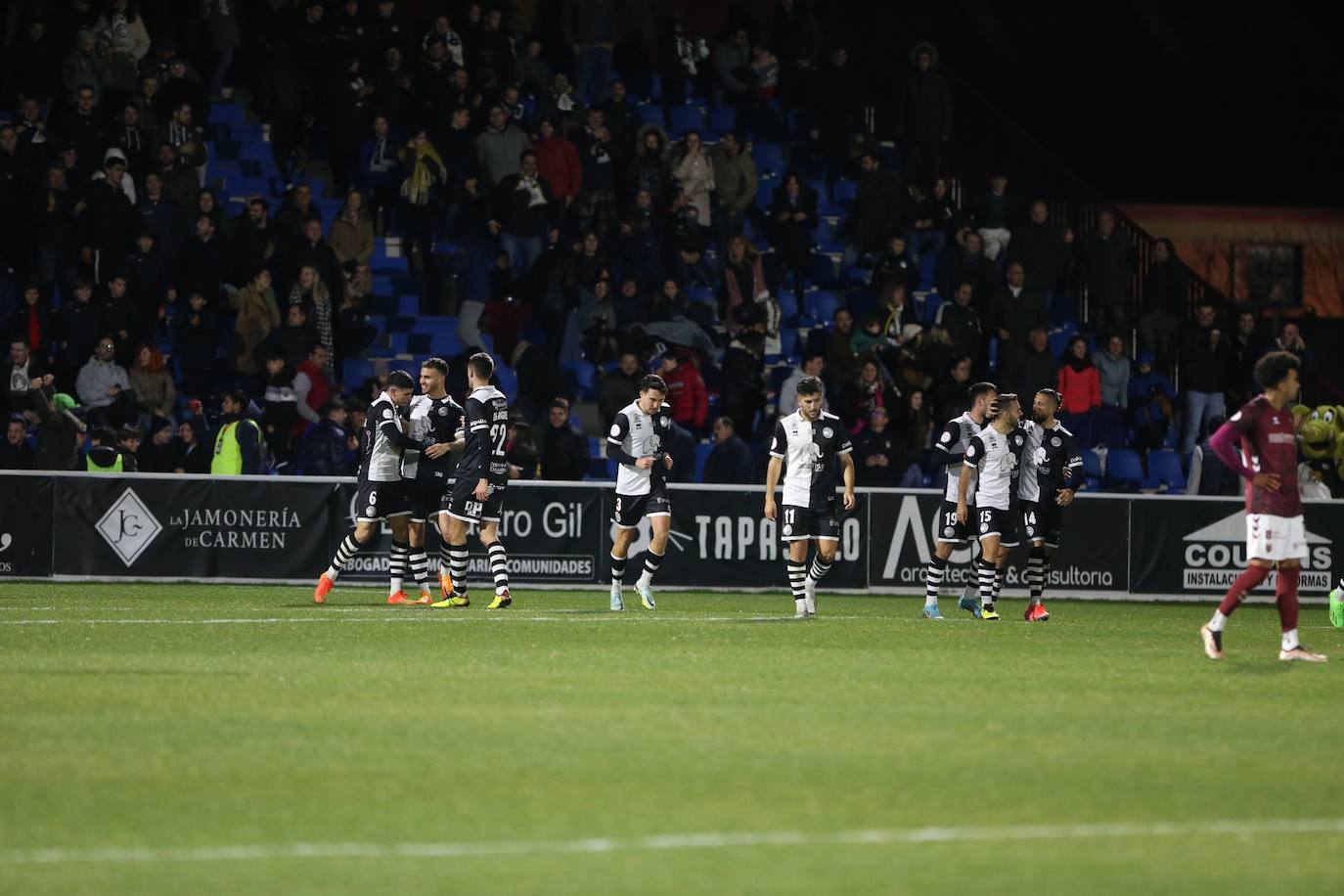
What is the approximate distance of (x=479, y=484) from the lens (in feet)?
65.9

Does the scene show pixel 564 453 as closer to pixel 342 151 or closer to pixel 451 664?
pixel 342 151

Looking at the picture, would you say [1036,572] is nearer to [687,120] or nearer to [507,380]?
[507,380]

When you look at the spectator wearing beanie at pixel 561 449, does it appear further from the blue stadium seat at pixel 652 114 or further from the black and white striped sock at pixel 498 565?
the blue stadium seat at pixel 652 114

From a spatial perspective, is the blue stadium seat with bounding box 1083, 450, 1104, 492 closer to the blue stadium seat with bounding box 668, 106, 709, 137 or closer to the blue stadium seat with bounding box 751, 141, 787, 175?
the blue stadium seat with bounding box 751, 141, 787, 175

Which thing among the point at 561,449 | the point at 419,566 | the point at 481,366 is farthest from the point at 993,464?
the point at 561,449

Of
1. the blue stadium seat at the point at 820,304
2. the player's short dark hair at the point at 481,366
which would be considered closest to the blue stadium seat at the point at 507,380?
the blue stadium seat at the point at 820,304

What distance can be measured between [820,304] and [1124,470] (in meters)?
5.58

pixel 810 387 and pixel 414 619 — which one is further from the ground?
pixel 810 387

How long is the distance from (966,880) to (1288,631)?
868cm

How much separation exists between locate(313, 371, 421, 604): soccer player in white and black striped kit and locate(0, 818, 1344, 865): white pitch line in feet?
42.4

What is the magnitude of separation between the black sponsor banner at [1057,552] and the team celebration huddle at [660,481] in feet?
8.60

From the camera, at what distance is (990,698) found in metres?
12.8

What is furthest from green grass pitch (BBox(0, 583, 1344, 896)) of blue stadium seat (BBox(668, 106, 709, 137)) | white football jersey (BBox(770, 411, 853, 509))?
blue stadium seat (BBox(668, 106, 709, 137))

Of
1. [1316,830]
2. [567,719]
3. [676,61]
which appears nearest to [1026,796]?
[1316,830]
